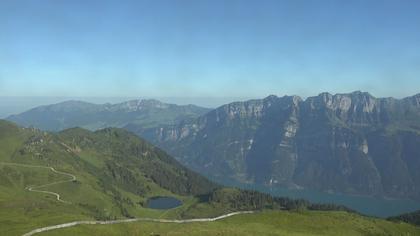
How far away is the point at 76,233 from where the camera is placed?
139875 millimetres

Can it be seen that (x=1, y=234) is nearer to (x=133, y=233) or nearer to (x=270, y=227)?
(x=133, y=233)

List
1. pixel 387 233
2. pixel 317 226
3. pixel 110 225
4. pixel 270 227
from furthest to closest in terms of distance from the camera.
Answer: pixel 387 233, pixel 317 226, pixel 270 227, pixel 110 225

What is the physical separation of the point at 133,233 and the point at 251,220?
175 feet

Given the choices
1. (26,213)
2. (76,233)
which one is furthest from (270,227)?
(26,213)

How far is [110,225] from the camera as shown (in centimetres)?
15300

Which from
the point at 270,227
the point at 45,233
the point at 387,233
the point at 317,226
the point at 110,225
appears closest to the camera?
the point at 45,233

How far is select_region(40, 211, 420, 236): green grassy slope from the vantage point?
144875 mm

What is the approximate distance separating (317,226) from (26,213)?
11167 cm

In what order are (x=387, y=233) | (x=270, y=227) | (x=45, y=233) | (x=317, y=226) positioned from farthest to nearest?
(x=387, y=233), (x=317, y=226), (x=270, y=227), (x=45, y=233)

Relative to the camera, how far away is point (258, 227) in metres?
164

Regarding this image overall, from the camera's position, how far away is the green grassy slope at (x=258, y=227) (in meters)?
145

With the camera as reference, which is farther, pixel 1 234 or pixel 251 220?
pixel 251 220

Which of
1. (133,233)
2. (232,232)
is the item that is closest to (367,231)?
(232,232)

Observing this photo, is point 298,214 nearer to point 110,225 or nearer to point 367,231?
point 367,231
